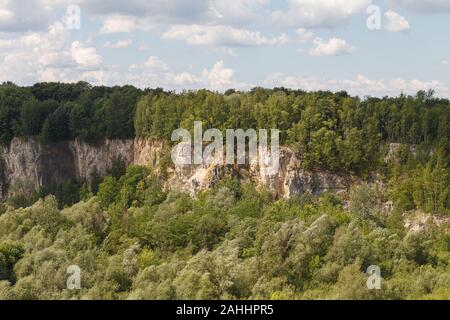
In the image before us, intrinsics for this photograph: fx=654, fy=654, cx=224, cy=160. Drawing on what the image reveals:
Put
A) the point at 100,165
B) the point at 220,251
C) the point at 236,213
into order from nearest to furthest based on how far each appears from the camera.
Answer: the point at 220,251 < the point at 236,213 < the point at 100,165

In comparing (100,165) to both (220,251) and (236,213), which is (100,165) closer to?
(236,213)

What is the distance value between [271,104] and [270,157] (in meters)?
5.98

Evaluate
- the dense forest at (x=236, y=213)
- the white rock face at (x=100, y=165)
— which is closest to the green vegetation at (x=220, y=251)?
the dense forest at (x=236, y=213)

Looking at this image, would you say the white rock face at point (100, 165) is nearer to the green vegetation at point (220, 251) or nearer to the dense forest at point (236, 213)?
the dense forest at point (236, 213)

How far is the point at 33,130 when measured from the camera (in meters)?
71.1

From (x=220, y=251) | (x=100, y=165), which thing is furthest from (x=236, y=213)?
(x=100, y=165)

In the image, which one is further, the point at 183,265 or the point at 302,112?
the point at 302,112

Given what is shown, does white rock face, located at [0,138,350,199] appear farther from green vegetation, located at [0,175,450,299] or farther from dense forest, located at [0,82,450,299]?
green vegetation, located at [0,175,450,299]

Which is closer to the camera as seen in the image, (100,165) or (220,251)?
(220,251)

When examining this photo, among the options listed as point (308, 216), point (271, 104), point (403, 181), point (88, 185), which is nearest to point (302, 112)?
point (271, 104)

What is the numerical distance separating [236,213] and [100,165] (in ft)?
87.7

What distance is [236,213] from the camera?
46562 millimetres

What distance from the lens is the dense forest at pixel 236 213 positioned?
31578mm
